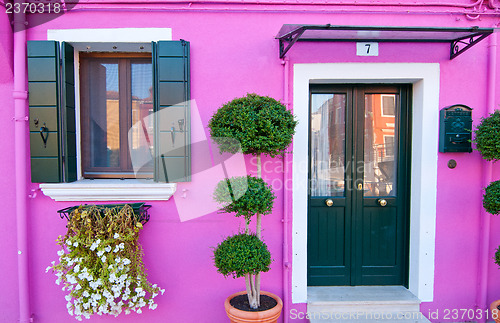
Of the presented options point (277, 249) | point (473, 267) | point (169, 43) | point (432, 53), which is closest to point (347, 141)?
point (432, 53)

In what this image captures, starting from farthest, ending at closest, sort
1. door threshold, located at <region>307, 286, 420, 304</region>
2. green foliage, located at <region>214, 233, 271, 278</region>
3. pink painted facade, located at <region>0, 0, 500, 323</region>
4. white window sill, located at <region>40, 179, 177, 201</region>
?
1. door threshold, located at <region>307, 286, 420, 304</region>
2. pink painted facade, located at <region>0, 0, 500, 323</region>
3. white window sill, located at <region>40, 179, 177, 201</region>
4. green foliage, located at <region>214, 233, 271, 278</region>

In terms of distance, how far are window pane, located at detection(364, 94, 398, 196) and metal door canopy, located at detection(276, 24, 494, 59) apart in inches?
27.1

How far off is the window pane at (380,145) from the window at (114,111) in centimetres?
258

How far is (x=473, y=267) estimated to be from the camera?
11.1ft

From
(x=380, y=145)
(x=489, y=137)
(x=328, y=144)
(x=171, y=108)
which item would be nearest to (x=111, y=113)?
(x=171, y=108)

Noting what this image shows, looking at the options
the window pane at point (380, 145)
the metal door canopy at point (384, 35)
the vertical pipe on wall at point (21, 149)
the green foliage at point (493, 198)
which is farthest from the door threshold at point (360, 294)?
the vertical pipe on wall at point (21, 149)

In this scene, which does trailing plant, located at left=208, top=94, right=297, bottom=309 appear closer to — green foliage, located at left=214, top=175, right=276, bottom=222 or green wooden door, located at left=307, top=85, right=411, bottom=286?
green foliage, located at left=214, top=175, right=276, bottom=222

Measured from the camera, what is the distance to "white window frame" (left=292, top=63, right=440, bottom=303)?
3254mm

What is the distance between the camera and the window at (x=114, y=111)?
3.42m

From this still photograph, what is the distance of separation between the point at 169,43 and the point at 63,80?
1.17m

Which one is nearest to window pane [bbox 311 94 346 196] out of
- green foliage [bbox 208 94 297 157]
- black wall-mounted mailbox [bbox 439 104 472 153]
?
green foliage [bbox 208 94 297 157]

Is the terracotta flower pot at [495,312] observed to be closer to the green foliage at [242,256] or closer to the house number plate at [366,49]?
the green foliage at [242,256]

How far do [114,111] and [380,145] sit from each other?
125 inches

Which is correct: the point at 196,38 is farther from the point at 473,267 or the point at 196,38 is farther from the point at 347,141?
the point at 473,267
